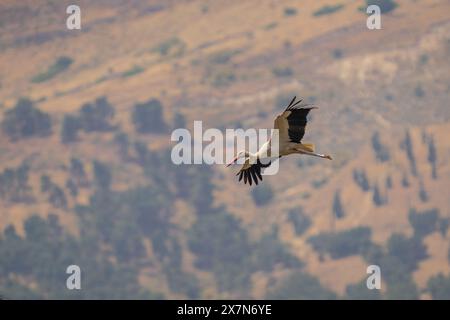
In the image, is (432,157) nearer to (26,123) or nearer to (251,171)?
(26,123)

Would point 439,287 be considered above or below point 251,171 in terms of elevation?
above

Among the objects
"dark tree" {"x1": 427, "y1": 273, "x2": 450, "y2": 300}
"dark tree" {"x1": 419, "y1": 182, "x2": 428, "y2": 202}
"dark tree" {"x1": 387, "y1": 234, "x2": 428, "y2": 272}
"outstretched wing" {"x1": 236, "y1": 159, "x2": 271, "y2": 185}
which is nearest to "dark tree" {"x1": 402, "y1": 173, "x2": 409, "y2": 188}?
"dark tree" {"x1": 419, "y1": 182, "x2": 428, "y2": 202}

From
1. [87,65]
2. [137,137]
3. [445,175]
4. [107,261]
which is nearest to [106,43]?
[87,65]

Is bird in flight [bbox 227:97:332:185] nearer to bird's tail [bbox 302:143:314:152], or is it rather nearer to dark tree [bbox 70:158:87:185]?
bird's tail [bbox 302:143:314:152]

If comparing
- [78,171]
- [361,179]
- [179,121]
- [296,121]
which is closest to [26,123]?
[78,171]

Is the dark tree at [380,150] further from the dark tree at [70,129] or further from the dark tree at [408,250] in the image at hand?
the dark tree at [70,129]
